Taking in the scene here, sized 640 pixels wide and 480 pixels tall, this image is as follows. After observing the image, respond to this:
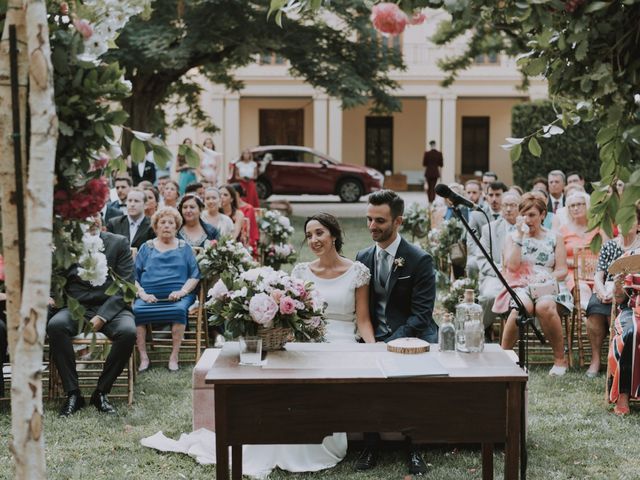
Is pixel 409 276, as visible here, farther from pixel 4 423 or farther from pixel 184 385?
pixel 4 423

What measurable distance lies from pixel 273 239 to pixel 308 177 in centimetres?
1382

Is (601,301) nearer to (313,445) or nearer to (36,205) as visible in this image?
(313,445)

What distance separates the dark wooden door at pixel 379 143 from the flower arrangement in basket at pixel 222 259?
96.8 feet

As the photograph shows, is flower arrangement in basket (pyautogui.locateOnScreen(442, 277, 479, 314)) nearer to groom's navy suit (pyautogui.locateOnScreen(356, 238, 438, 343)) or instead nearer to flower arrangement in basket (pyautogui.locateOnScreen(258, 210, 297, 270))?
groom's navy suit (pyautogui.locateOnScreen(356, 238, 438, 343))

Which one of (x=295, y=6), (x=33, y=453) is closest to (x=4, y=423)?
(x=33, y=453)

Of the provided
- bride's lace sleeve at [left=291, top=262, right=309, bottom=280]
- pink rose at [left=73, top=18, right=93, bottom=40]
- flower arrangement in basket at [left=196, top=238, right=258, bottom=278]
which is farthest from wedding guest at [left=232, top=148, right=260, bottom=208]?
pink rose at [left=73, top=18, right=93, bottom=40]

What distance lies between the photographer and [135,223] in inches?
381

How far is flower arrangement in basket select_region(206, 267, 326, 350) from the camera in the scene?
4.69 metres

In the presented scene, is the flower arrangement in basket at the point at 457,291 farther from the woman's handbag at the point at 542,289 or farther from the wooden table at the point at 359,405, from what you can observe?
the wooden table at the point at 359,405

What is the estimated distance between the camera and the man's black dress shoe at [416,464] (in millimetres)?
5326

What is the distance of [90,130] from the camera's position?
9.87 feet

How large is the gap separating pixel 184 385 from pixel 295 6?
4771 millimetres

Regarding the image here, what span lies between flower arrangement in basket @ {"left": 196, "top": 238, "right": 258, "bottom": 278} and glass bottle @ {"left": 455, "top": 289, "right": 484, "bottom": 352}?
143 inches

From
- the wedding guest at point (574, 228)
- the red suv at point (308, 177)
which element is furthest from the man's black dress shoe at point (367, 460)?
the red suv at point (308, 177)
